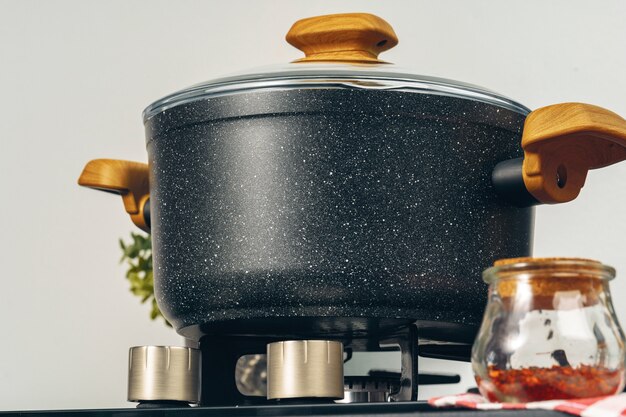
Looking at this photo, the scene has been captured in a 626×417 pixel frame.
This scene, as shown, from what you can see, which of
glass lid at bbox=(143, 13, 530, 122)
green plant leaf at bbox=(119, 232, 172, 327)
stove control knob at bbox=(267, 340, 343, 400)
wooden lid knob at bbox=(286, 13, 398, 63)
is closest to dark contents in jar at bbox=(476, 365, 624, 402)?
stove control knob at bbox=(267, 340, 343, 400)

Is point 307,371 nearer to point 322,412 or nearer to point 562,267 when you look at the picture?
point 322,412

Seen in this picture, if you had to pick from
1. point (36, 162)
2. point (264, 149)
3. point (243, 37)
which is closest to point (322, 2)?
point (243, 37)

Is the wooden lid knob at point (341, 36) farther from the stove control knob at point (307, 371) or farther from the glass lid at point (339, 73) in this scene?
the stove control knob at point (307, 371)

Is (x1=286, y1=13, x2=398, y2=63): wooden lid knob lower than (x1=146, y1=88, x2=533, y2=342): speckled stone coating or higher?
higher

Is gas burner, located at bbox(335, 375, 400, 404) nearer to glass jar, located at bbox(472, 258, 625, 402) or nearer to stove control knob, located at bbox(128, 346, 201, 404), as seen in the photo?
stove control knob, located at bbox(128, 346, 201, 404)

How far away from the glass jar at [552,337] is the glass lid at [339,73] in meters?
0.26

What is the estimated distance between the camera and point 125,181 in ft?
3.43

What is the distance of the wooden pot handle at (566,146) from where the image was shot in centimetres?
75

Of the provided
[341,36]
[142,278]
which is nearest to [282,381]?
[341,36]

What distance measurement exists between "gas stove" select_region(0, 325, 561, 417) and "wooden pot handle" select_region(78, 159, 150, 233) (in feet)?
0.64

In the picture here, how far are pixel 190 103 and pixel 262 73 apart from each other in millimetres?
71

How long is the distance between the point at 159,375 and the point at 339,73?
31cm

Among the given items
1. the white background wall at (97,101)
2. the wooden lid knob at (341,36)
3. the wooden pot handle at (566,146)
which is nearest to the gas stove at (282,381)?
the wooden pot handle at (566,146)

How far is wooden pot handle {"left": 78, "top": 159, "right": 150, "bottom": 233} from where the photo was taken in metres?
1.03
